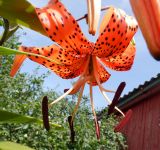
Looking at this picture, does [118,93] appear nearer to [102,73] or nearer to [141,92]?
[102,73]


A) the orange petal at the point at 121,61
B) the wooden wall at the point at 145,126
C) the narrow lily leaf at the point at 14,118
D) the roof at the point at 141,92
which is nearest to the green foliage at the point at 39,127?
the wooden wall at the point at 145,126

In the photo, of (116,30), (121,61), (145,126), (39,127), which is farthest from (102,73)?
(145,126)

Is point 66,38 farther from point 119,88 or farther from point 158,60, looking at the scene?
point 158,60

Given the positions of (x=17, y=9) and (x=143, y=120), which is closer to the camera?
(x=17, y=9)

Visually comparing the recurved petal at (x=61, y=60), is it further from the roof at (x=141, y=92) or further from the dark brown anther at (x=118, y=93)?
the roof at (x=141, y=92)

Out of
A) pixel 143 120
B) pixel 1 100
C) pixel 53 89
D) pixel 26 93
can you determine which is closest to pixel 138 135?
pixel 143 120

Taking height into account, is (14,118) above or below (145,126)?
above

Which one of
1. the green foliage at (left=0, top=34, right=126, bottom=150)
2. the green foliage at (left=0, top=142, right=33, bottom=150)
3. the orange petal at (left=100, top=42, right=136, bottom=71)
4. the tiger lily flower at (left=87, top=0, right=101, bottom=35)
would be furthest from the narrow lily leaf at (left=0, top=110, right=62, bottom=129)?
the green foliage at (left=0, top=34, right=126, bottom=150)
